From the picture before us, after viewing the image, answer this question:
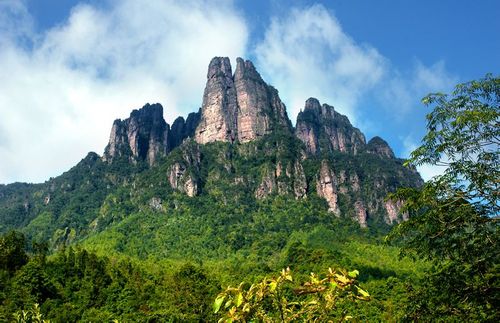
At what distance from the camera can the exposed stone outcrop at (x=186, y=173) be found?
139 metres

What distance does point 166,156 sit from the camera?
168 meters

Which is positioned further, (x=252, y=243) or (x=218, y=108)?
(x=218, y=108)

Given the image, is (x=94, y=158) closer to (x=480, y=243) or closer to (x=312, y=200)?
(x=312, y=200)

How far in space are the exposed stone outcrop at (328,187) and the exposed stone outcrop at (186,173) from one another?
40899 mm

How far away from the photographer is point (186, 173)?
467 ft

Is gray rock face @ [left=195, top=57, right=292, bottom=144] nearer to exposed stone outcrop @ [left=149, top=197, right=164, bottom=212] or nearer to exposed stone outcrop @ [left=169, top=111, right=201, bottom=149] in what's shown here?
exposed stone outcrop @ [left=169, top=111, right=201, bottom=149]

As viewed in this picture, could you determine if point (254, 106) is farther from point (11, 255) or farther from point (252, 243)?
point (11, 255)

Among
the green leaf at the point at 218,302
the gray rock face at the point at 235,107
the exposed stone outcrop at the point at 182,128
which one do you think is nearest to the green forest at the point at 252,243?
the green leaf at the point at 218,302

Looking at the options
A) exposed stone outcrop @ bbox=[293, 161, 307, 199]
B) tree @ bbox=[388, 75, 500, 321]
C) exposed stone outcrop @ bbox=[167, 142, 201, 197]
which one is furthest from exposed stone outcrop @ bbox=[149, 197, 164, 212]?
tree @ bbox=[388, 75, 500, 321]

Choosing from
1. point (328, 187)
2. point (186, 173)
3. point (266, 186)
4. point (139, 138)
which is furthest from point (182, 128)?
point (328, 187)

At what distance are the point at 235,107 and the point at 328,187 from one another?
162ft

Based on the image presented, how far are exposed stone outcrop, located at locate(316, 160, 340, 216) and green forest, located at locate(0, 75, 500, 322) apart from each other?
8.32 feet

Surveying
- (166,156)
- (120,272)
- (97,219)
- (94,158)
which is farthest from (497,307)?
(94,158)

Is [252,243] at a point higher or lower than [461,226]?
higher
